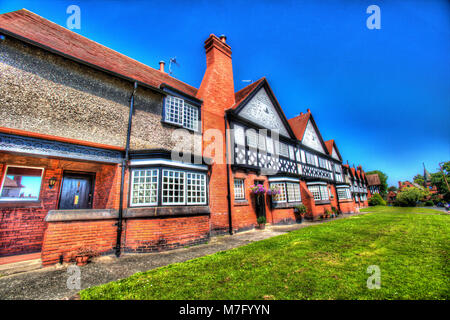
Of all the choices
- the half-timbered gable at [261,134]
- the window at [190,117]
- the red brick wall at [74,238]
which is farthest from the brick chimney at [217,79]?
the red brick wall at [74,238]

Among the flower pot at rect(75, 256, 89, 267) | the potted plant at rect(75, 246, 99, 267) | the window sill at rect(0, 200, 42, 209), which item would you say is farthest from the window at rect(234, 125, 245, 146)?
the window sill at rect(0, 200, 42, 209)

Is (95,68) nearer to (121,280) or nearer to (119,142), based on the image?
(119,142)

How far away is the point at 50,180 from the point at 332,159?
29.0m

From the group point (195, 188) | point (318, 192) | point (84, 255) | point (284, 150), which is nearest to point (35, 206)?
point (84, 255)

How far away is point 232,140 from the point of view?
11562mm

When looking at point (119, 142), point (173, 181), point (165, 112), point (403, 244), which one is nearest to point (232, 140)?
point (165, 112)

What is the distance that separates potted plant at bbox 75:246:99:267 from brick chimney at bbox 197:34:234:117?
862 centimetres

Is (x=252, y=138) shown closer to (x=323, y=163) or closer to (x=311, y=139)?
(x=311, y=139)

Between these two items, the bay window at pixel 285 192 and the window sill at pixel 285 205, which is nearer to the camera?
the window sill at pixel 285 205

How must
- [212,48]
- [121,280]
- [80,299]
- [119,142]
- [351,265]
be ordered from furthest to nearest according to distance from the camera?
[212,48] → [119,142] → [351,265] → [121,280] → [80,299]

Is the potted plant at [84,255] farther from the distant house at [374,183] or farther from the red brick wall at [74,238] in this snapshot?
the distant house at [374,183]

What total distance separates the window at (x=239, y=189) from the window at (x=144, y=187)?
5300 millimetres

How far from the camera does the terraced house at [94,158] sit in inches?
243

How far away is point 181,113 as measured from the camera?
10.2m
